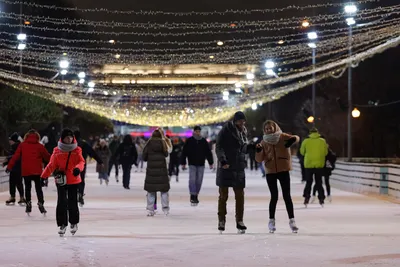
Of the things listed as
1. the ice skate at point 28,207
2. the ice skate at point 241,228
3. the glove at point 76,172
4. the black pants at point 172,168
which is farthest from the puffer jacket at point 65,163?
the black pants at point 172,168

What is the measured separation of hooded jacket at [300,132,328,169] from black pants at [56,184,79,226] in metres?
8.31

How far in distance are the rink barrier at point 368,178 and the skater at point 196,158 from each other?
17.7 ft

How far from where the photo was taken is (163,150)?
18.3 m

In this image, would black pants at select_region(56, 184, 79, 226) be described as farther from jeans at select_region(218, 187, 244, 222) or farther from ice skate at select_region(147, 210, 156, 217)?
ice skate at select_region(147, 210, 156, 217)

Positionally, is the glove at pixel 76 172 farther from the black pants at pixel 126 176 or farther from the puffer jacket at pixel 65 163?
the black pants at pixel 126 176

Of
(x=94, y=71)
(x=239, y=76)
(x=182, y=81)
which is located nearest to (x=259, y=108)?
(x=239, y=76)

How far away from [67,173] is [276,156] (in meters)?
3.09

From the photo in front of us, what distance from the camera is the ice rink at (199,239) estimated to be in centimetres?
1088

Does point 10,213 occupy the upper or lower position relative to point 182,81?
lower

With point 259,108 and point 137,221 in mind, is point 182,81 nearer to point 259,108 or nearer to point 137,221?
point 259,108

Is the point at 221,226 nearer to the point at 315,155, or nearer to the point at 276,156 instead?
the point at 276,156

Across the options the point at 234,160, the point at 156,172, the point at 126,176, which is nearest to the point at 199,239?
the point at 234,160

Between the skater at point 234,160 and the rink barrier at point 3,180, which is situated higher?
the skater at point 234,160

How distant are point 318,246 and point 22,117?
40148 mm
